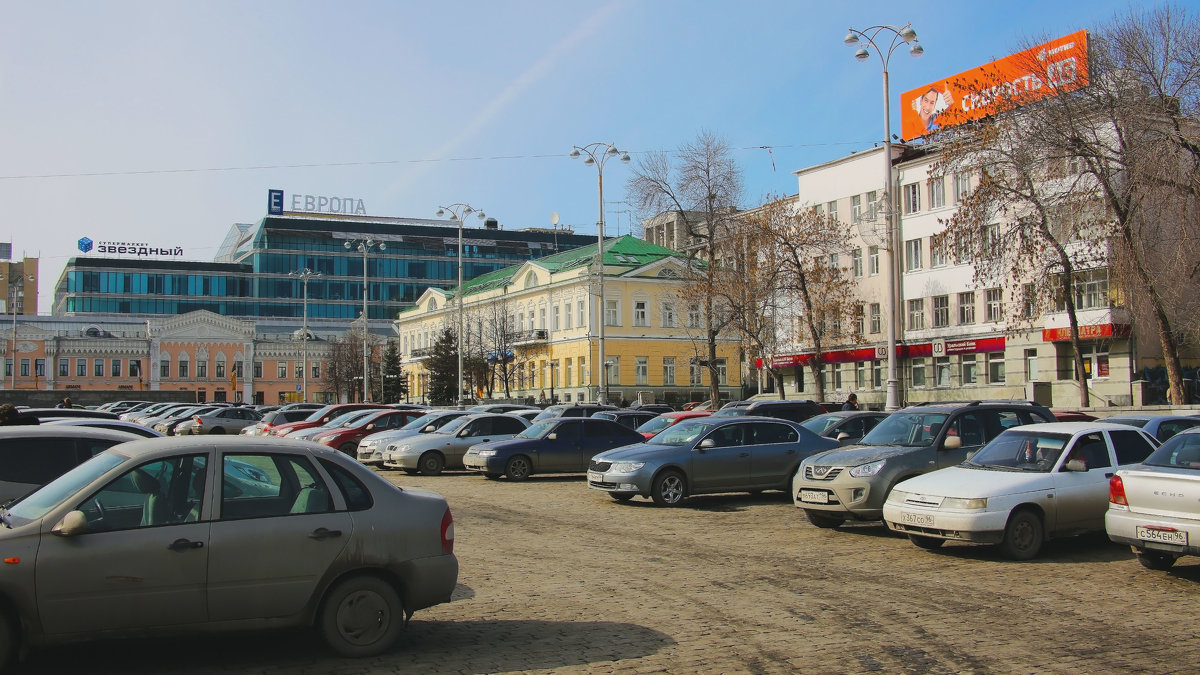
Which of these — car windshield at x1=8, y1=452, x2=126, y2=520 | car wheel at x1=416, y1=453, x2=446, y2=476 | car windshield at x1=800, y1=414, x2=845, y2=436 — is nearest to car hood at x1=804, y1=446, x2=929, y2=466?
car windshield at x1=800, y1=414, x2=845, y2=436

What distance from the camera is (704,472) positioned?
58.9ft

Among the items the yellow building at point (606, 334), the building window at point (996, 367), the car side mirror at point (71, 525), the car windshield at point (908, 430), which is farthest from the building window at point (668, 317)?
the car side mirror at point (71, 525)

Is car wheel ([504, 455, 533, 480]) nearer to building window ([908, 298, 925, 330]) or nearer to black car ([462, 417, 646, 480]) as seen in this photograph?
black car ([462, 417, 646, 480])

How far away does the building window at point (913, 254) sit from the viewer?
52.4m

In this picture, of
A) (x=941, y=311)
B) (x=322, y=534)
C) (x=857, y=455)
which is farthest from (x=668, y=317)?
(x=322, y=534)

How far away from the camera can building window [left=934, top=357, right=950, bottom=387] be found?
166 ft

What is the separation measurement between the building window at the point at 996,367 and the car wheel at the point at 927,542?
123ft

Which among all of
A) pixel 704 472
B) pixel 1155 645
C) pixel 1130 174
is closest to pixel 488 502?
pixel 704 472

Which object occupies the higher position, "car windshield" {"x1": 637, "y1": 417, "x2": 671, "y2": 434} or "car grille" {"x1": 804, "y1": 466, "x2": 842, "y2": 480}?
"car windshield" {"x1": 637, "y1": 417, "x2": 671, "y2": 434}

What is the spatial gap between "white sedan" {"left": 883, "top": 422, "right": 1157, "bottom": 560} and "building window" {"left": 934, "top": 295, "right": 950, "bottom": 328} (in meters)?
39.4

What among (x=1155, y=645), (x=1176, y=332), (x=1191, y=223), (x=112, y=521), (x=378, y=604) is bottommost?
(x=1155, y=645)

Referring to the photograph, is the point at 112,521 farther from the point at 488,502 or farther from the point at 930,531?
the point at 488,502

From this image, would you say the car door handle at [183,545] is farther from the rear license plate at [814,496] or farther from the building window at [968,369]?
the building window at [968,369]

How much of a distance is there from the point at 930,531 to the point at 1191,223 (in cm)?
2156
